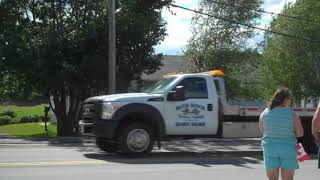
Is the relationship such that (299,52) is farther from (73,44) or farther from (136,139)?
(136,139)

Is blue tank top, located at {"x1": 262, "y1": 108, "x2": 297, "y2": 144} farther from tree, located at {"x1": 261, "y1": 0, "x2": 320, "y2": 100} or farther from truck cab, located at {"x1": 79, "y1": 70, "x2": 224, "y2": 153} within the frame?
tree, located at {"x1": 261, "y1": 0, "x2": 320, "y2": 100}

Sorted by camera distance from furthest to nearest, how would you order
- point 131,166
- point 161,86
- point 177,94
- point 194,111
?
point 161,86 < point 194,111 < point 177,94 < point 131,166

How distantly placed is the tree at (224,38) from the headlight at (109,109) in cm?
2848

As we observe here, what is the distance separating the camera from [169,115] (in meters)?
15.5

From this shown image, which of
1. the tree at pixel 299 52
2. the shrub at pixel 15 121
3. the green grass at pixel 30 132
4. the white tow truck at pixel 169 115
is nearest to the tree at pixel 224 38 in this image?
the tree at pixel 299 52

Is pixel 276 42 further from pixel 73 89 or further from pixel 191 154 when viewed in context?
pixel 191 154

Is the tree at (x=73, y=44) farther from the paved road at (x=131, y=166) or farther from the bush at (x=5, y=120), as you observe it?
the bush at (x=5, y=120)

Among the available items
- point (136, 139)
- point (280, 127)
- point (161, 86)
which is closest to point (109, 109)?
point (136, 139)

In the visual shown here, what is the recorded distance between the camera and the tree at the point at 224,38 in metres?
43.6

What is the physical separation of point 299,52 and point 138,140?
96.2ft

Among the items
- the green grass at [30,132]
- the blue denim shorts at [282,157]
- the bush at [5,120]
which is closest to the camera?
the blue denim shorts at [282,157]

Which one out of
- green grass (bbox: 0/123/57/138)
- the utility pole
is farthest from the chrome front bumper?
green grass (bbox: 0/123/57/138)

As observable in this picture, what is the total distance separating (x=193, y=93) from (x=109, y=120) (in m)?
2.32

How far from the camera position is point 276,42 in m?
44.8
